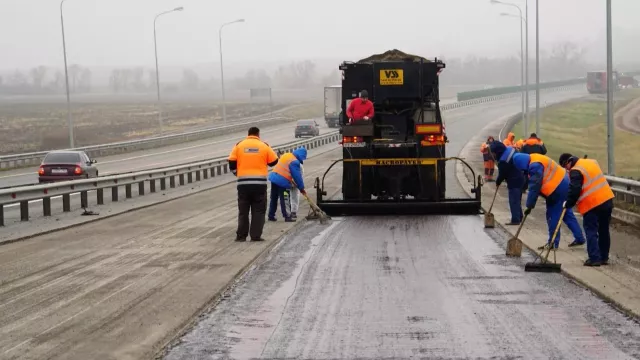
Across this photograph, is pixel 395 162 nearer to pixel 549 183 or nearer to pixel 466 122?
pixel 549 183

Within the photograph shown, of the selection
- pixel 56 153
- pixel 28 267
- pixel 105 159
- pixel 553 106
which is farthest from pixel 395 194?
pixel 553 106

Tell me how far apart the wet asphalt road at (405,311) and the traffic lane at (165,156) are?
26.0 m

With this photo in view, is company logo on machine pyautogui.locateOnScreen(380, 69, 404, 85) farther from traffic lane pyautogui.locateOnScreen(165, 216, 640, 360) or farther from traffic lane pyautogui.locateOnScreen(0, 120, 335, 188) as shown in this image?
traffic lane pyautogui.locateOnScreen(0, 120, 335, 188)

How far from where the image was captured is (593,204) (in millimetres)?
13539

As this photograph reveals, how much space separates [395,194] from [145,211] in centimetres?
648

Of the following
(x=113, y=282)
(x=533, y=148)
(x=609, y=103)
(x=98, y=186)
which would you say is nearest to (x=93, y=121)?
(x=98, y=186)

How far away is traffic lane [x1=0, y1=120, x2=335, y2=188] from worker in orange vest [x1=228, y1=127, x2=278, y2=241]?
22.3 metres

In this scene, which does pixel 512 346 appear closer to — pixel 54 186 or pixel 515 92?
pixel 54 186

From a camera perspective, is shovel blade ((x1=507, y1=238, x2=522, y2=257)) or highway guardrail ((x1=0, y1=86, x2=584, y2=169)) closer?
shovel blade ((x1=507, y1=238, x2=522, y2=257))

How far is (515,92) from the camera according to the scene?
433 ft

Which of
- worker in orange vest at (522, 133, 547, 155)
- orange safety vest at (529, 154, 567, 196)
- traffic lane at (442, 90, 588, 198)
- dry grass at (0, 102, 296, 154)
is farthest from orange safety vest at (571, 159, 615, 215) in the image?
dry grass at (0, 102, 296, 154)

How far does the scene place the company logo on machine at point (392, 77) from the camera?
22484 millimetres

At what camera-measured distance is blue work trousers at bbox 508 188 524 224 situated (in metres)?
19.3

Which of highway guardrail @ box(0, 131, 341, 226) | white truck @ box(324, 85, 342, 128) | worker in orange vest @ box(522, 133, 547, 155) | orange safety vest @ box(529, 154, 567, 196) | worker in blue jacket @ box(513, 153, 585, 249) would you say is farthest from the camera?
white truck @ box(324, 85, 342, 128)
